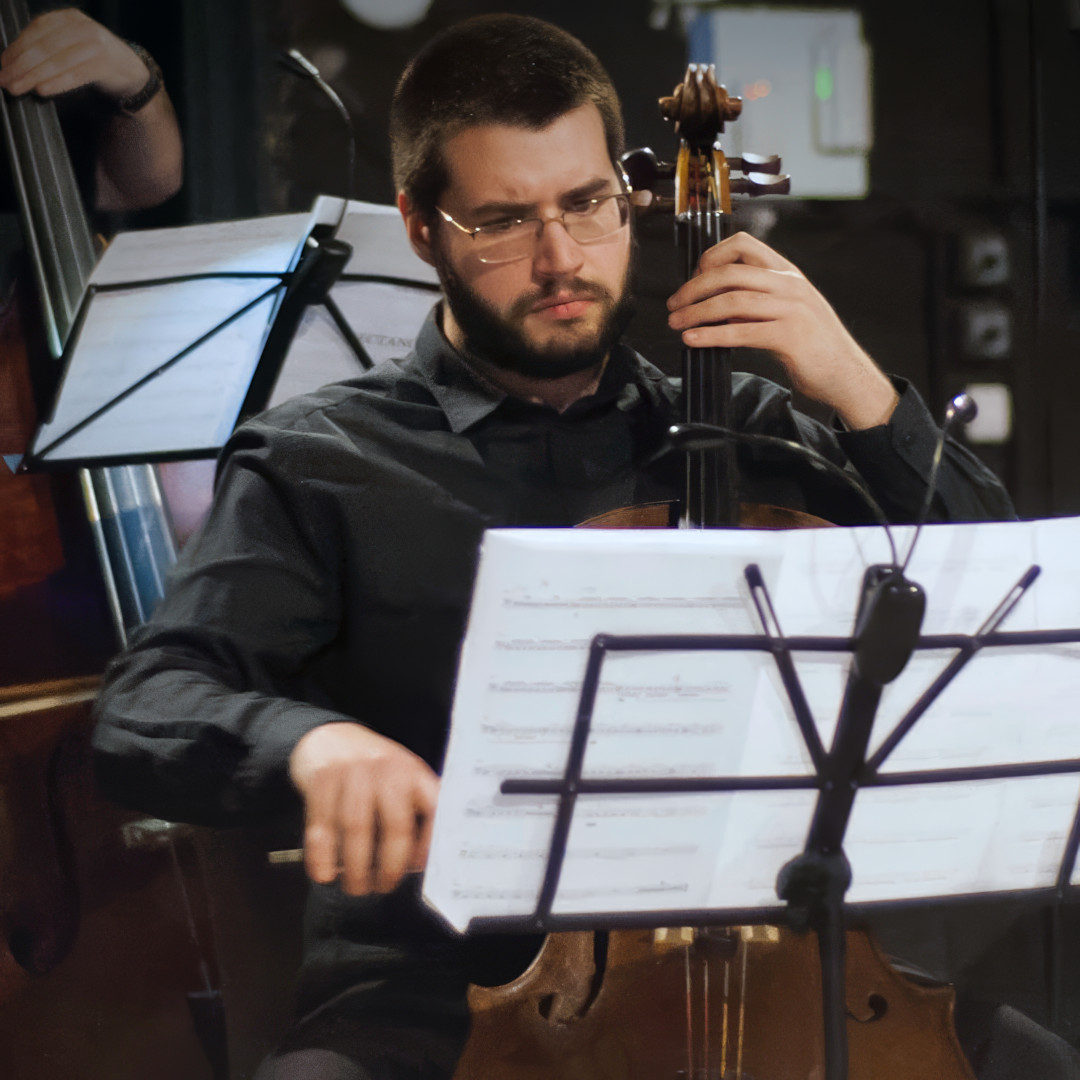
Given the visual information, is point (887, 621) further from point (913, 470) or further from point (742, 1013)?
point (913, 470)

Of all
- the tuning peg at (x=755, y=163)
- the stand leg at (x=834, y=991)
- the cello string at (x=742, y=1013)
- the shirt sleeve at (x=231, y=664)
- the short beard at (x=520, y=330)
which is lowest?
the cello string at (x=742, y=1013)

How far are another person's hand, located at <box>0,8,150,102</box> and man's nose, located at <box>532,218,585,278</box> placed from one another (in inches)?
22.3

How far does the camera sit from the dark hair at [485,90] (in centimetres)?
112

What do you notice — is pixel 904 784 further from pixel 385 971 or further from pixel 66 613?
pixel 66 613

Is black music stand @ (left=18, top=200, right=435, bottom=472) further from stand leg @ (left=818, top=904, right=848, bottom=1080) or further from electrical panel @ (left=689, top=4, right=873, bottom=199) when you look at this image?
stand leg @ (left=818, top=904, right=848, bottom=1080)

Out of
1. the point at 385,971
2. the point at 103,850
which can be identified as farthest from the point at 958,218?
the point at 103,850

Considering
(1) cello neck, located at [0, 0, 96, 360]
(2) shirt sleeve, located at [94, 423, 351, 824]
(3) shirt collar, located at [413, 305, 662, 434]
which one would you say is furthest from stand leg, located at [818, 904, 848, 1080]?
(1) cello neck, located at [0, 0, 96, 360]

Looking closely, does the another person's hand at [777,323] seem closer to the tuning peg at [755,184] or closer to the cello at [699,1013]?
the tuning peg at [755,184]

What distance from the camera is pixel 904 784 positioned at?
0.68 meters

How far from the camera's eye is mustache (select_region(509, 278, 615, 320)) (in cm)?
112

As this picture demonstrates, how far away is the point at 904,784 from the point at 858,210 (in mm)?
959

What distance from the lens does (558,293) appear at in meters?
1.12

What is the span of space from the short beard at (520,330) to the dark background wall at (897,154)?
22 cm

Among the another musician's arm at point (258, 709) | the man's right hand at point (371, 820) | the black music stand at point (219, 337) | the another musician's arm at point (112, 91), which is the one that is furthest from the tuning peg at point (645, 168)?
the man's right hand at point (371, 820)
